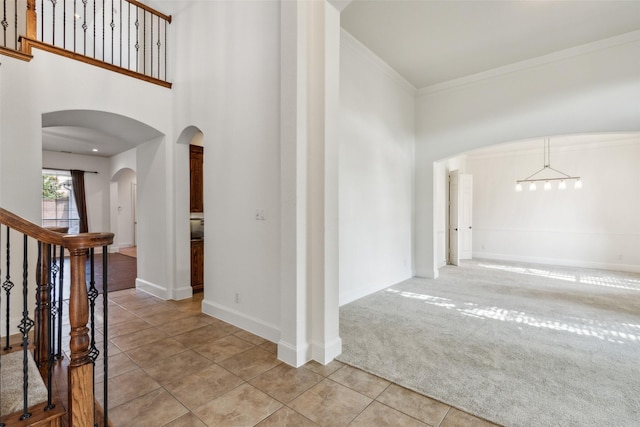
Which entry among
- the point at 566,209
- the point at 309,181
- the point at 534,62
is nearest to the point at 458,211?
the point at 566,209

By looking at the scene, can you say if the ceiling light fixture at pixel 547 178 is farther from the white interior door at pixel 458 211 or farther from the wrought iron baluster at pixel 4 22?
the wrought iron baluster at pixel 4 22

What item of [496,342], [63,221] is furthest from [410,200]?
[63,221]

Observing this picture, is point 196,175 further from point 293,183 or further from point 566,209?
point 566,209

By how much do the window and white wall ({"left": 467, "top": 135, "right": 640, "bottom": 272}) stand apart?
39.3 ft

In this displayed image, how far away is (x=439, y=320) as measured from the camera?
3623 mm

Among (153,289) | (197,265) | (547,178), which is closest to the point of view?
(153,289)

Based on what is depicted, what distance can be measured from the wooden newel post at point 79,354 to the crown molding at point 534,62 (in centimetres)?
589

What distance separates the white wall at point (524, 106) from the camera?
3.98 meters

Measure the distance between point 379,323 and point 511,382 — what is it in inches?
57.1

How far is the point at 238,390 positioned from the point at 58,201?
32.9 ft

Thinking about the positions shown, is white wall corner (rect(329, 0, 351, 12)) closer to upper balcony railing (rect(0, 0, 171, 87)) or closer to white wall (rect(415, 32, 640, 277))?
upper balcony railing (rect(0, 0, 171, 87))

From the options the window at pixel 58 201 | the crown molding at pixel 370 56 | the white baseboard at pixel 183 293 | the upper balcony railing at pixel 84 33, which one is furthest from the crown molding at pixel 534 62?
the window at pixel 58 201

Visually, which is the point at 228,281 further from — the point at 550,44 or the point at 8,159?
the point at 550,44

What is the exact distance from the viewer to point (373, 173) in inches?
187
